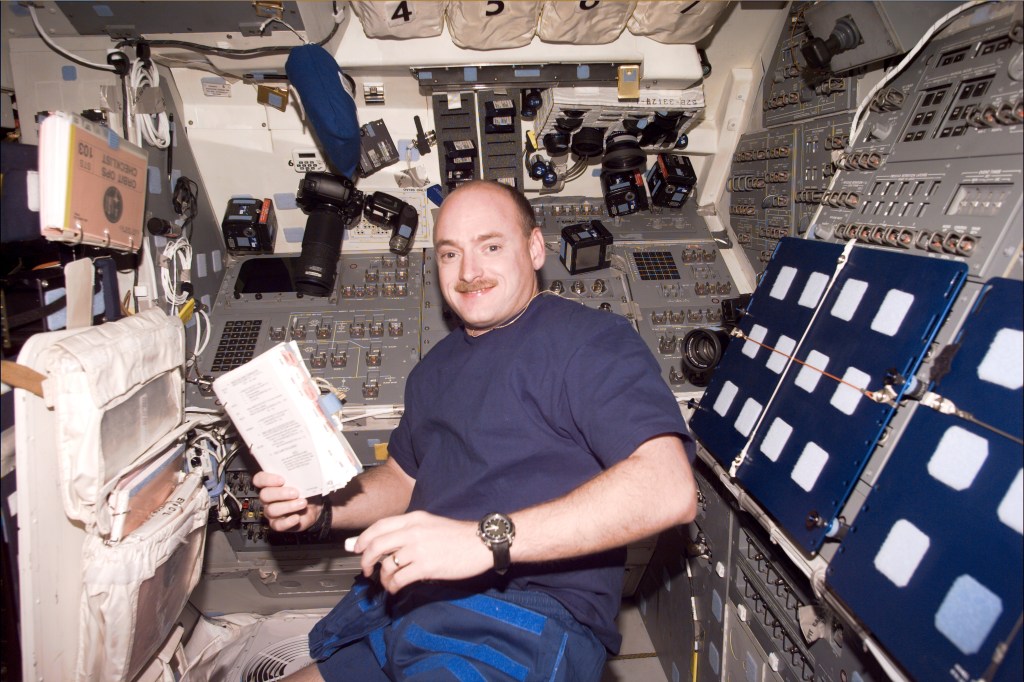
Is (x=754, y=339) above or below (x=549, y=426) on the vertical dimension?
above

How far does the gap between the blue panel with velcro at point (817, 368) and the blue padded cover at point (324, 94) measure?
1982mm

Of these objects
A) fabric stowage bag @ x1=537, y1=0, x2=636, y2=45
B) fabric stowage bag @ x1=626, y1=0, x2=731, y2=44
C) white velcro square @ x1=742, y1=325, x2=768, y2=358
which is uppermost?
fabric stowage bag @ x1=626, y1=0, x2=731, y2=44

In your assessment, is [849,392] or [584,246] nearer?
[849,392]

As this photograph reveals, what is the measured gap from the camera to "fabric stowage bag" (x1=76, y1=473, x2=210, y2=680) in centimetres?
151

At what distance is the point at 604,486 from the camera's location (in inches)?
49.3

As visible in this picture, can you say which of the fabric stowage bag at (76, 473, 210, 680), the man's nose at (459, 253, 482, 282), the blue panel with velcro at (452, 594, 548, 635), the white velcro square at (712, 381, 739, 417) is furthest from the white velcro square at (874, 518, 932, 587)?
the fabric stowage bag at (76, 473, 210, 680)

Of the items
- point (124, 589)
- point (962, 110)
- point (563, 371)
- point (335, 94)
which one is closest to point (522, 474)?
point (563, 371)

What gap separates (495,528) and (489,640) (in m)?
0.41

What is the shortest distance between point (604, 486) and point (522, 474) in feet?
1.05

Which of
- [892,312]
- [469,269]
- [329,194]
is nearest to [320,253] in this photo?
[329,194]

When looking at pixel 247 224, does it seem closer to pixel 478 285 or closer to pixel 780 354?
pixel 478 285

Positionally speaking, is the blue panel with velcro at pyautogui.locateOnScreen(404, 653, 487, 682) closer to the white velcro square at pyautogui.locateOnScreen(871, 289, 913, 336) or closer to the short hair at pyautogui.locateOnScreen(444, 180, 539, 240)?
the short hair at pyautogui.locateOnScreen(444, 180, 539, 240)

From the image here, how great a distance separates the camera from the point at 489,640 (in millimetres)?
1409

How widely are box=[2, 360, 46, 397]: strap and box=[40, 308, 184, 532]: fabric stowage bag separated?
2 cm
